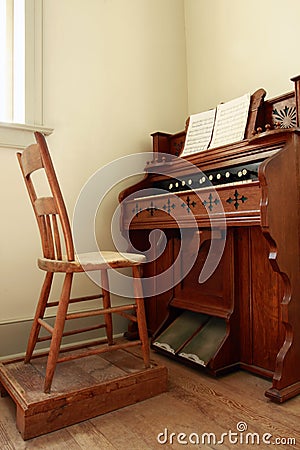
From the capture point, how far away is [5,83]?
208cm

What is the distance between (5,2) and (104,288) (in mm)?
1693

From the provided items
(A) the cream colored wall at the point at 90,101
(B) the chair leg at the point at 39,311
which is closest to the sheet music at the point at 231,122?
(A) the cream colored wall at the point at 90,101

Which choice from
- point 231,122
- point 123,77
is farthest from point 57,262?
point 123,77

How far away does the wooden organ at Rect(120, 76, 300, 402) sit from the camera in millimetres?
1420

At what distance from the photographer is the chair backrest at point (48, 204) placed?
129cm

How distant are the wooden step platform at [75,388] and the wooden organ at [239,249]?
0.34 metres

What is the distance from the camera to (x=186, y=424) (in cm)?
126

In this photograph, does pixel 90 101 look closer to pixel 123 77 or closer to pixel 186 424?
pixel 123 77

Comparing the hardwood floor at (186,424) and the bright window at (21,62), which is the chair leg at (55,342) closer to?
the hardwood floor at (186,424)

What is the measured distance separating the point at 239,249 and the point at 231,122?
2.14 feet

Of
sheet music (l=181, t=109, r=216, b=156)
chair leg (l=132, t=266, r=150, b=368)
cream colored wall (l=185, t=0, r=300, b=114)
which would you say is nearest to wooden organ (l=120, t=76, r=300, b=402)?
sheet music (l=181, t=109, r=216, b=156)

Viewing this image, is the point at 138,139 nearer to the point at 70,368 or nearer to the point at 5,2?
the point at 5,2

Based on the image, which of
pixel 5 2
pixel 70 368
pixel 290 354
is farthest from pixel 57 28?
pixel 290 354

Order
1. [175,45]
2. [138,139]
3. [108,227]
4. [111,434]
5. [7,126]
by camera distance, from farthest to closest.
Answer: [175,45] < [138,139] < [108,227] < [7,126] < [111,434]
